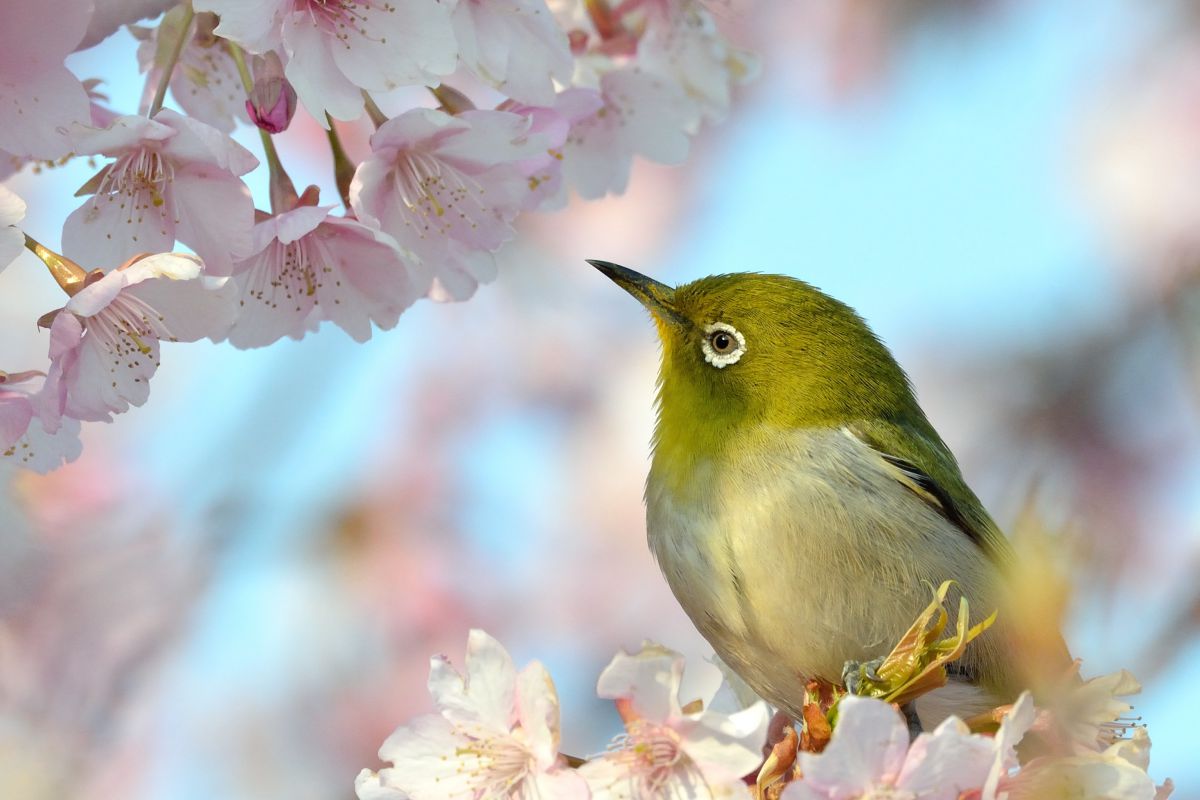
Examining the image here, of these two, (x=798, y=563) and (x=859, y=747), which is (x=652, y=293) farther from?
(x=859, y=747)

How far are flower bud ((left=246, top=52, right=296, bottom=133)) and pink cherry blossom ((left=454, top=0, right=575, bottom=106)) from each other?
0.93 ft

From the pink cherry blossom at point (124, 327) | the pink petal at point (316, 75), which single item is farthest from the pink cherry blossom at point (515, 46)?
the pink cherry blossom at point (124, 327)

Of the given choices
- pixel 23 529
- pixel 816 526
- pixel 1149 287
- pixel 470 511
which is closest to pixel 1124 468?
pixel 1149 287

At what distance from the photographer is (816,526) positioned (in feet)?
8.71

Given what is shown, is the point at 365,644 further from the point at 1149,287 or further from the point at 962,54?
the point at 1149,287

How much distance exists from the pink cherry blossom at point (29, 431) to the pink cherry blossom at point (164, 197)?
0.84 ft

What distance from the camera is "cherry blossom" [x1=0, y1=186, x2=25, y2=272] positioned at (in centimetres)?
163

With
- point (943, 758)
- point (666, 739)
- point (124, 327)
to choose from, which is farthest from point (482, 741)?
point (124, 327)

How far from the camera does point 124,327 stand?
191 cm

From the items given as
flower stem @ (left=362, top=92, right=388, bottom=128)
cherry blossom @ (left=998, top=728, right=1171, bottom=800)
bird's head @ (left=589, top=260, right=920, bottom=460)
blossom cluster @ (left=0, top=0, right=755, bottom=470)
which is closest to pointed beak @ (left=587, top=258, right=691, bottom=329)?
bird's head @ (left=589, top=260, right=920, bottom=460)

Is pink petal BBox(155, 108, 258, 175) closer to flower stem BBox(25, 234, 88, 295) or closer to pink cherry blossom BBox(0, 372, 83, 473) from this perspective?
flower stem BBox(25, 234, 88, 295)

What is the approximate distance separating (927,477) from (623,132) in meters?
1.07

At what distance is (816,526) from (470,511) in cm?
368

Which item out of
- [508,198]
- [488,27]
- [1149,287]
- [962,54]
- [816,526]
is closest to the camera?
[1149,287]
